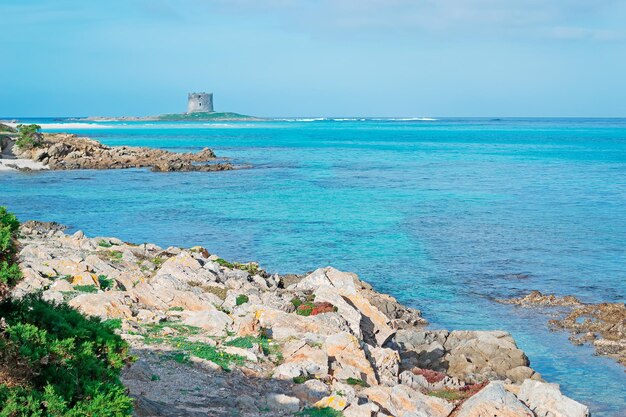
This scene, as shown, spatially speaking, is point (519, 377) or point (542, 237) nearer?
point (519, 377)

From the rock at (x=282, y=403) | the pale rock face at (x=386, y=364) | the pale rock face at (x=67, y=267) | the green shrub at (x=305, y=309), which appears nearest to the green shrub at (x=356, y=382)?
→ the pale rock face at (x=386, y=364)

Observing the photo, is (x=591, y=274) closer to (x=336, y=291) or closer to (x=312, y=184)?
(x=336, y=291)

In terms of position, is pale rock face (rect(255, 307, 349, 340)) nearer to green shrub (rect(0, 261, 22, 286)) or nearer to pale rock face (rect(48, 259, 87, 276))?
pale rock face (rect(48, 259, 87, 276))

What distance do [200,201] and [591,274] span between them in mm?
29301

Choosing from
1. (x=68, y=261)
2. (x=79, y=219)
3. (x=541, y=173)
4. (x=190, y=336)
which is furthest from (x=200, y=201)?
(x=541, y=173)

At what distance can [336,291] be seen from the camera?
2016 centimetres

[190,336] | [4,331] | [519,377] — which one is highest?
[4,331]

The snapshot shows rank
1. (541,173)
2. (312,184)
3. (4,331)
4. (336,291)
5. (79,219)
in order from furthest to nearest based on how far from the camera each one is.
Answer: (541,173) → (312,184) → (79,219) → (336,291) → (4,331)

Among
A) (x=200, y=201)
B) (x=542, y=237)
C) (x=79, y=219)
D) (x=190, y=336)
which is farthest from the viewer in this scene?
(x=200, y=201)

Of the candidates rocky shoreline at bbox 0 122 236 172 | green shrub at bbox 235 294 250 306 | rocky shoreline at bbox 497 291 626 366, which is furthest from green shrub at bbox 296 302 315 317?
rocky shoreline at bbox 0 122 236 172

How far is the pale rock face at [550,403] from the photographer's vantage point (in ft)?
43.8

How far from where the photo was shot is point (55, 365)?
7816mm

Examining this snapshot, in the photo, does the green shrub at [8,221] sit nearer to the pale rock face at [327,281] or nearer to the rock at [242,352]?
the rock at [242,352]

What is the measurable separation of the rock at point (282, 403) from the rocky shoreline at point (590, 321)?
11161mm
